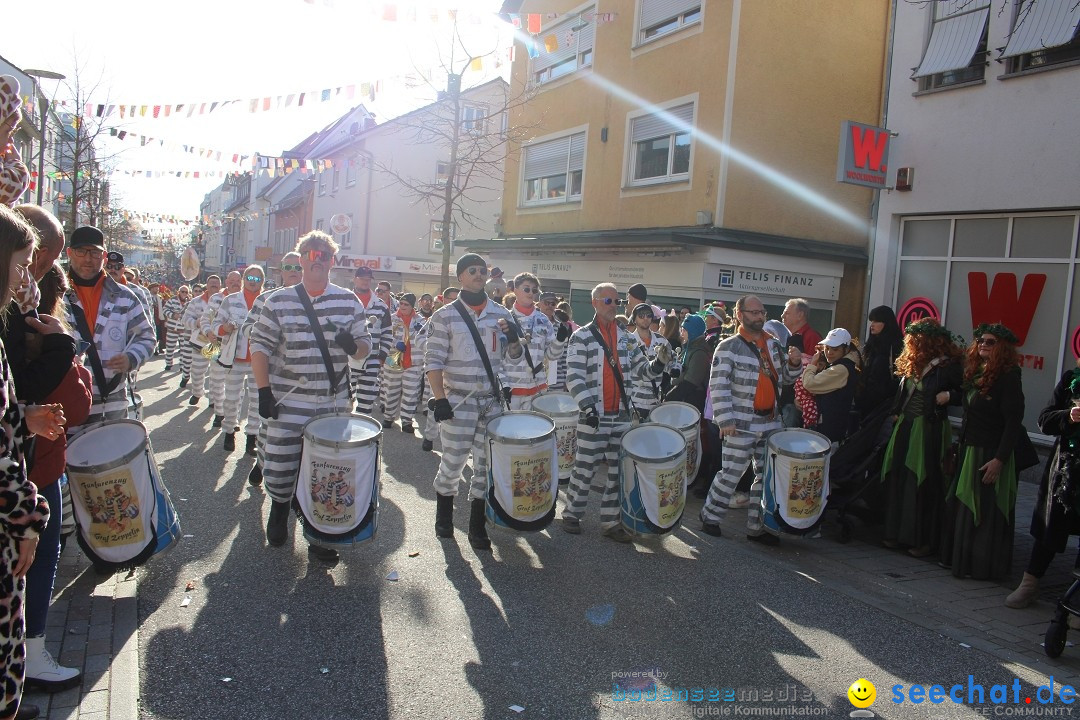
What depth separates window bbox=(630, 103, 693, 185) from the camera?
16.2 metres

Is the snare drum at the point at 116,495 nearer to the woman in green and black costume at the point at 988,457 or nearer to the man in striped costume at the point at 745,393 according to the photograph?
the man in striped costume at the point at 745,393

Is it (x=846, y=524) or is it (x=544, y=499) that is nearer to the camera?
(x=544, y=499)

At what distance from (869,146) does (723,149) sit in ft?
12.1

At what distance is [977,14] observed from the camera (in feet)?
36.5

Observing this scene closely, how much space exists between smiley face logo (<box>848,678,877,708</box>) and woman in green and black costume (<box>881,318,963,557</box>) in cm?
281

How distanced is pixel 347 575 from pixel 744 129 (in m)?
12.7

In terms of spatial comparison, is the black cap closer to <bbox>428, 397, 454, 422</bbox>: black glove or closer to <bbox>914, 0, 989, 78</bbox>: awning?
<bbox>428, 397, 454, 422</bbox>: black glove

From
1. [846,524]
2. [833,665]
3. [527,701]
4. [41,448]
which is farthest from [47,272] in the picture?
[846,524]

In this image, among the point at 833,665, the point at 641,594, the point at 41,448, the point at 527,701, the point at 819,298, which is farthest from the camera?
the point at 819,298

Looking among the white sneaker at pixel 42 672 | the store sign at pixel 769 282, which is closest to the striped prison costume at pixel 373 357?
the white sneaker at pixel 42 672

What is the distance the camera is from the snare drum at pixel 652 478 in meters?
5.82

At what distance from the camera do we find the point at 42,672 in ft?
11.2

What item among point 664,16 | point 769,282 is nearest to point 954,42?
point 769,282

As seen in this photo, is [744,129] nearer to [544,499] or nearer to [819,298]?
[819,298]
